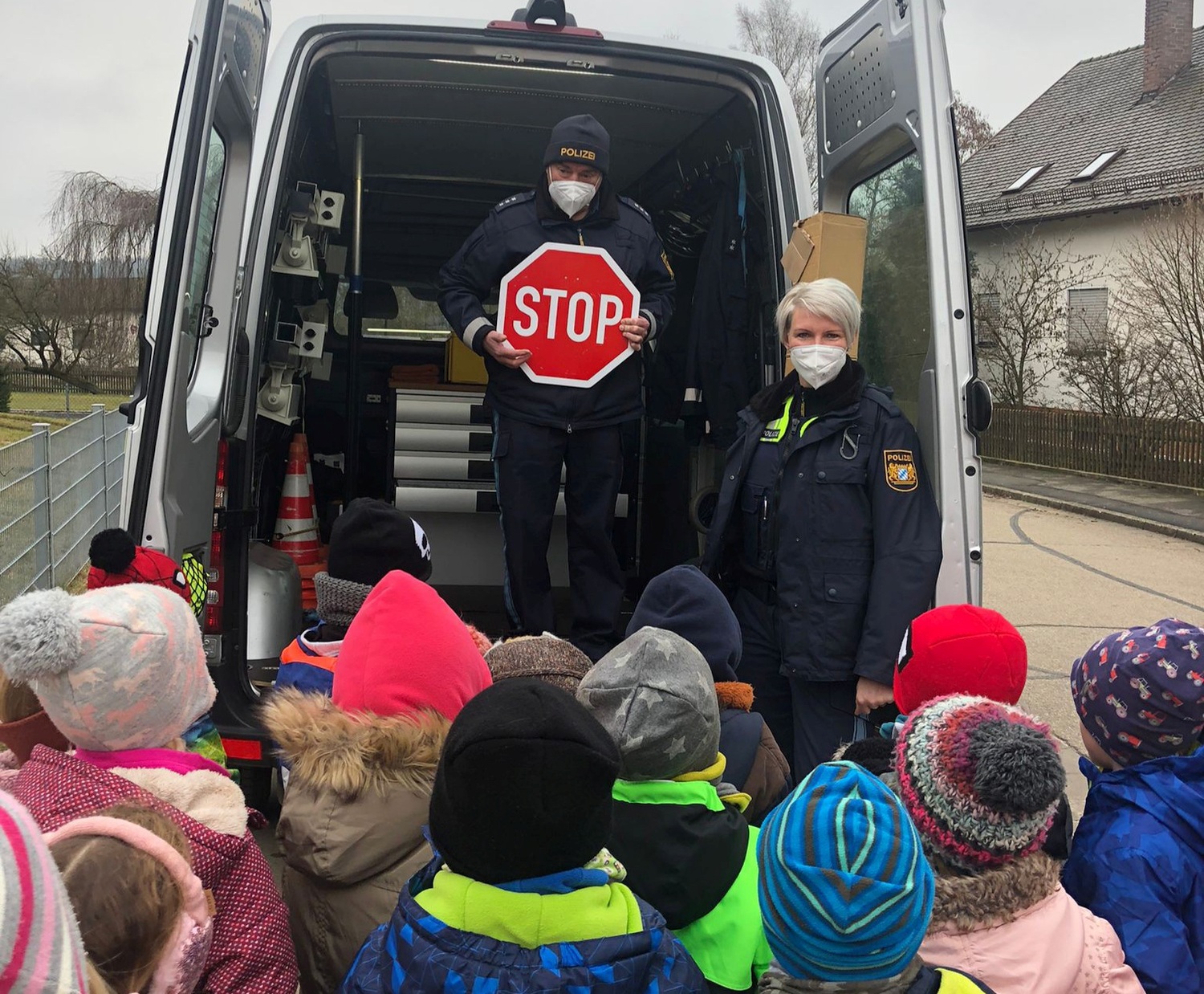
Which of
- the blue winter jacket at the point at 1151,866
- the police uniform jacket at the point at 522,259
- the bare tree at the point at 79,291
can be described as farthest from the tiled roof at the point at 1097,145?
the blue winter jacket at the point at 1151,866

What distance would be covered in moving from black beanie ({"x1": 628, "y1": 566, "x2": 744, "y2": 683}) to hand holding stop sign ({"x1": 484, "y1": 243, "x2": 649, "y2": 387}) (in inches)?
67.7

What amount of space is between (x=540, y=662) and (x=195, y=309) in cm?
159

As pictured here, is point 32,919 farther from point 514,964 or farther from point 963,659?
point 963,659

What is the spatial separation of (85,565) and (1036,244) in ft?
67.3

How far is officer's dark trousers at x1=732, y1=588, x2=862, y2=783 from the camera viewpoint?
3.17m

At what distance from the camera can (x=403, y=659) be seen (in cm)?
201

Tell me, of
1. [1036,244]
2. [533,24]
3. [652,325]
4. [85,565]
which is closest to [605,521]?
[652,325]

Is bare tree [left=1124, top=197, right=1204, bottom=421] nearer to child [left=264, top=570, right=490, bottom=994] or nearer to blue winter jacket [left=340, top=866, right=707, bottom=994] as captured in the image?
child [left=264, top=570, right=490, bottom=994]

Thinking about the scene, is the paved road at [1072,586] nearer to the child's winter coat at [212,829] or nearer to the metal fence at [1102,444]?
the metal fence at [1102,444]

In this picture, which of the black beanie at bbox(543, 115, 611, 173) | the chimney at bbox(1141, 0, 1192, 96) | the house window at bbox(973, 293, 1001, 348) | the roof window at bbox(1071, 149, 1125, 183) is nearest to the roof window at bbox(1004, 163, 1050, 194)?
the roof window at bbox(1071, 149, 1125, 183)

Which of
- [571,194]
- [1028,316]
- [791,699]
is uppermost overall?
[1028,316]

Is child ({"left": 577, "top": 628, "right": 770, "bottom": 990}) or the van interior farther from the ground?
the van interior

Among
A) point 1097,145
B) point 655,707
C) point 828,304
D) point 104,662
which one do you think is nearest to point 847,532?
point 828,304

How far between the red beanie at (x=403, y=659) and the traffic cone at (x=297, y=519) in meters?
2.77
